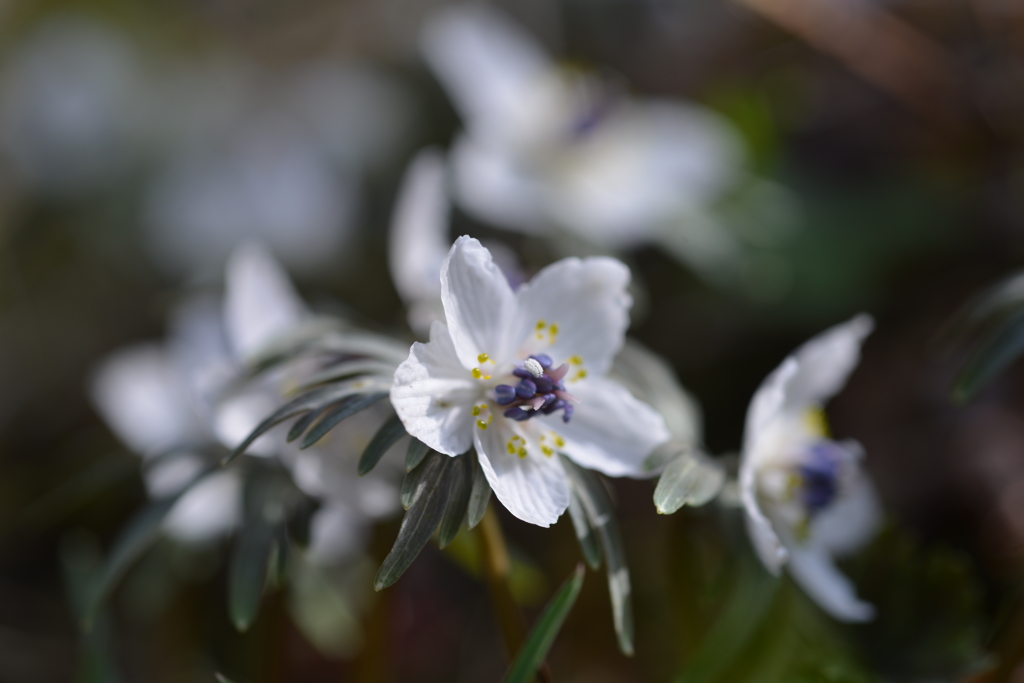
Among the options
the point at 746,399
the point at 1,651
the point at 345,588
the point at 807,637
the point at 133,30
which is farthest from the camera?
the point at 133,30

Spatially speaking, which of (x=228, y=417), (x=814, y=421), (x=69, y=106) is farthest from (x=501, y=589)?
(x=69, y=106)

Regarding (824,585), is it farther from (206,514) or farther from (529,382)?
(206,514)

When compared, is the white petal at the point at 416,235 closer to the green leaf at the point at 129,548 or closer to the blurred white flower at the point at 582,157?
the green leaf at the point at 129,548

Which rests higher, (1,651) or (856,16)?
(856,16)

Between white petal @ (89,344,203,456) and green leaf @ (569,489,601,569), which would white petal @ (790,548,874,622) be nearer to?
green leaf @ (569,489,601,569)

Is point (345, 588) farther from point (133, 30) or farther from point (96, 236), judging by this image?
point (133, 30)

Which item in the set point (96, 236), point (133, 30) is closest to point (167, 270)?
point (96, 236)

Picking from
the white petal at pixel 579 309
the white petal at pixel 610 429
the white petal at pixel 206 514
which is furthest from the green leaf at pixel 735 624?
the white petal at pixel 206 514
